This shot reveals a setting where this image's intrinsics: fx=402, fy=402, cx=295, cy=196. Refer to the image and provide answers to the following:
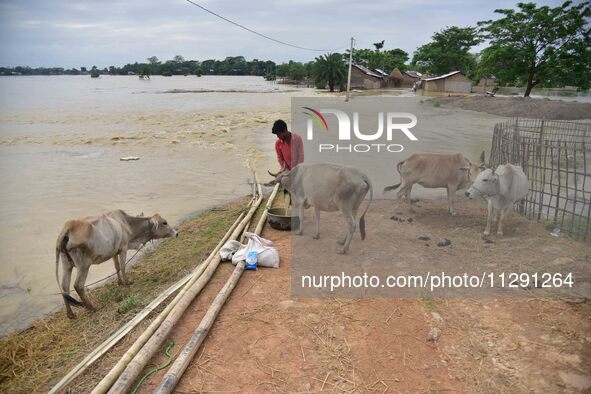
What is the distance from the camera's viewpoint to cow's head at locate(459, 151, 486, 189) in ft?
23.5

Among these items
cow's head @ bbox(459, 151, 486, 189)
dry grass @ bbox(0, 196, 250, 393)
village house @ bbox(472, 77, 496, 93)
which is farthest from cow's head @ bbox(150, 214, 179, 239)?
village house @ bbox(472, 77, 496, 93)

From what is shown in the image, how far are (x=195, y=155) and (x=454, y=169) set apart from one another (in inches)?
443

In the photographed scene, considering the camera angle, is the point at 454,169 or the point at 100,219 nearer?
the point at 100,219

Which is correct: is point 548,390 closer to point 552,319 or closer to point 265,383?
point 552,319

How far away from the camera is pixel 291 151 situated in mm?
6781

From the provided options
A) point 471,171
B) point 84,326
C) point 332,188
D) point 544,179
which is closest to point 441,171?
point 471,171

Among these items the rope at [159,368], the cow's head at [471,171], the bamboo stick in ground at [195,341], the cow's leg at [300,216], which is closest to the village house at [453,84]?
the cow's head at [471,171]

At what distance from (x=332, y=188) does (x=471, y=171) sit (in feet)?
10.0

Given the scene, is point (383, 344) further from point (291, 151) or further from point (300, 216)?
point (291, 151)

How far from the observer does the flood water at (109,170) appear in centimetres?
714

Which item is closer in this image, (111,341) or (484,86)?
(111,341)

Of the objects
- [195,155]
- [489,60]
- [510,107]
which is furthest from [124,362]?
[489,60]

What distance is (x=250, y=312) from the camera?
14.8 feet

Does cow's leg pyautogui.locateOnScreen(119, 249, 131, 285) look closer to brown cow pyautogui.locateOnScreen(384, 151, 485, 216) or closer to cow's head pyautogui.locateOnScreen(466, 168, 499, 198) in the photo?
brown cow pyautogui.locateOnScreen(384, 151, 485, 216)
